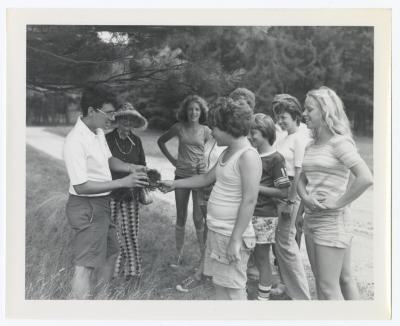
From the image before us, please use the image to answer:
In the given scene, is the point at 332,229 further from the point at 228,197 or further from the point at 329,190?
the point at 228,197

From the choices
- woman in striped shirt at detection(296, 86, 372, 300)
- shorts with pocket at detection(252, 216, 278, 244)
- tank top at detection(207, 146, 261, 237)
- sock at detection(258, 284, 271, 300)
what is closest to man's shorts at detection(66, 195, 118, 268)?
tank top at detection(207, 146, 261, 237)

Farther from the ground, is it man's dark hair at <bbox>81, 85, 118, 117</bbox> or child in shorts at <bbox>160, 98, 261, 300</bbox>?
man's dark hair at <bbox>81, 85, 118, 117</bbox>

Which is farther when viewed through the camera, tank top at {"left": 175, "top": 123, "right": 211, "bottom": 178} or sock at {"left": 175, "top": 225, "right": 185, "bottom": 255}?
sock at {"left": 175, "top": 225, "right": 185, "bottom": 255}

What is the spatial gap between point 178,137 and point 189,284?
1328mm

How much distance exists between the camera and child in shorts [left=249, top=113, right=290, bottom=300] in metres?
3.34

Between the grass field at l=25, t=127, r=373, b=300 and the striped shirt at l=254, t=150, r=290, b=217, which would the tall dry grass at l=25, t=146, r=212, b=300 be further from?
the striped shirt at l=254, t=150, r=290, b=217

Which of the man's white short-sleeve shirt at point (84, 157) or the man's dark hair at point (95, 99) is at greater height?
the man's dark hair at point (95, 99)

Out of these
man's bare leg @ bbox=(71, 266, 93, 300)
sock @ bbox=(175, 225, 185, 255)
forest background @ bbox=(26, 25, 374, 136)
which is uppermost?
forest background @ bbox=(26, 25, 374, 136)

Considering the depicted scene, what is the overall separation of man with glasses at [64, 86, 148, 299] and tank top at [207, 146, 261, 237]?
0.71 meters

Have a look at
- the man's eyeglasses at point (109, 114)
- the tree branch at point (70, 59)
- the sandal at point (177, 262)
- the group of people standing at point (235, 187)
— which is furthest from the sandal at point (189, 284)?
the tree branch at point (70, 59)

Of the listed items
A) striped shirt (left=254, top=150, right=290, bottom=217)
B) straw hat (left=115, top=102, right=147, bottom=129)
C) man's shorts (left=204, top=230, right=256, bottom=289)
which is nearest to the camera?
man's shorts (left=204, top=230, right=256, bottom=289)

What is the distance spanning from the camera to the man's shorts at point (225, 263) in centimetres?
296

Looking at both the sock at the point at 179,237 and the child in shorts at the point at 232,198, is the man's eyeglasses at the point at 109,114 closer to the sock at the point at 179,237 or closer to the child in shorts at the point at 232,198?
the child in shorts at the point at 232,198

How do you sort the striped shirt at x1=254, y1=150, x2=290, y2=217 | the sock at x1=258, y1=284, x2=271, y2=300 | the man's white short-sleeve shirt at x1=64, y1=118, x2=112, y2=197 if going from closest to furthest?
the man's white short-sleeve shirt at x1=64, y1=118, x2=112, y2=197, the striped shirt at x1=254, y1=150, x2=290, y2=217, the sock at x1=258, y1=284, x2=271, y2=300
